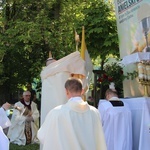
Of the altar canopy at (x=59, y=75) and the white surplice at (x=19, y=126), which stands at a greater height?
the altar canopy at (x=59, y=75)

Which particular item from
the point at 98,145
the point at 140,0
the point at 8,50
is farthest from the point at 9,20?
the point at 98,145

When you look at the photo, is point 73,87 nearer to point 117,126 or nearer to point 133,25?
point 117,126

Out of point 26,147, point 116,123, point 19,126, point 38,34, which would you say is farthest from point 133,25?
point 19,126

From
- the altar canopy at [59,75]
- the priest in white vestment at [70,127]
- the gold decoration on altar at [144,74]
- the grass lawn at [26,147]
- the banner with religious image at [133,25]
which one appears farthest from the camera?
the grass lawn at [26,147]

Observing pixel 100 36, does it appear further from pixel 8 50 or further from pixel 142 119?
pixel 8 50

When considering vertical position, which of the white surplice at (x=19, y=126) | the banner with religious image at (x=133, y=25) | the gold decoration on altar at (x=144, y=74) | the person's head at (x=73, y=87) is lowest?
the white surplice at (x=19, y=126)

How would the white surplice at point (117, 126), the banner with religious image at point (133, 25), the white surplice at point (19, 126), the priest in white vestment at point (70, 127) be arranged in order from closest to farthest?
1. the priest in white vestment at point (70, 127)
2. the white surplice at point (117, 126)
3. the banner with religious image at point (133, 25)
4. the white surplice at point (19, 126)

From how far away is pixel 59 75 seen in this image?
22.2 ft

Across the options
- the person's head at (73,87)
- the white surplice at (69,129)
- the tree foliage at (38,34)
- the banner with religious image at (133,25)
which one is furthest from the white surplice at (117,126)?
the person's head at (73,87)

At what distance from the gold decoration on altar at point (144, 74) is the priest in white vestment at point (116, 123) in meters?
0.61

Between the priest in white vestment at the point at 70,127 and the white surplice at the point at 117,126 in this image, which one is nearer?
the priest in white vestment at the point at 70,127

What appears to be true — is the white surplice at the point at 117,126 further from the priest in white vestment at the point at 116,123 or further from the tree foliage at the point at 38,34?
the tree foliage at the point at 38,34

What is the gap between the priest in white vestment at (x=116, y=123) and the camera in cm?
714

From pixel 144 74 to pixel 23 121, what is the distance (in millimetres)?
5105
